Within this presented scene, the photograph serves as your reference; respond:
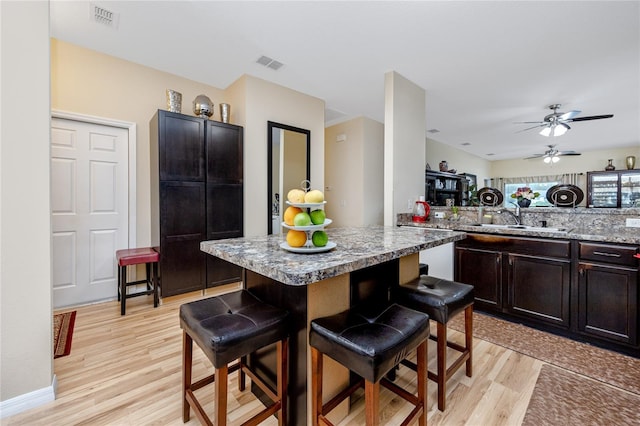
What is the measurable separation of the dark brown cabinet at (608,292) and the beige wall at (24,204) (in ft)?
12.4

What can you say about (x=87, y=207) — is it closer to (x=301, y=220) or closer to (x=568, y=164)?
(x=301, y=220)

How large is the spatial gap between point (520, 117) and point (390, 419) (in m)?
5.63

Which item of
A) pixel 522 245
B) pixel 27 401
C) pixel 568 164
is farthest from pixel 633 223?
pixel 568 164

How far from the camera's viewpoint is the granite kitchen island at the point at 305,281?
1030 mm

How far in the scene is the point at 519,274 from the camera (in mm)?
2533

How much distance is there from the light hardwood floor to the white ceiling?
9.19 ft

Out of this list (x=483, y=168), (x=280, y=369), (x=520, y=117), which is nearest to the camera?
(x=280, y=369)

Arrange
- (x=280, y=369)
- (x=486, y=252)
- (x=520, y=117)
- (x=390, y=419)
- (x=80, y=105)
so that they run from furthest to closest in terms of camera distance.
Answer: (x=520, y=117) → (x=80, y=105) → (x=486, y=252) → (x=390, y=419) → (x=280, y=369)

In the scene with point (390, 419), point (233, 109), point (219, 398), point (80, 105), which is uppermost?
point (233, 109)

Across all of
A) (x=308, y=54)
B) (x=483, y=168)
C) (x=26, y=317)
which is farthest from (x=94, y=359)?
(x=483, y=168)

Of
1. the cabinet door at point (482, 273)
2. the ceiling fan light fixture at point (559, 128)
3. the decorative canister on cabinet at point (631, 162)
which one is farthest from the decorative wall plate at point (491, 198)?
the decorative canister on cabinet at point (631, 162)

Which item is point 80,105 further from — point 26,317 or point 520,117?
point 520,117

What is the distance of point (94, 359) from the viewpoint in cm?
197

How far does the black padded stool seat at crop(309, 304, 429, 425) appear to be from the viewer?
1.00m
